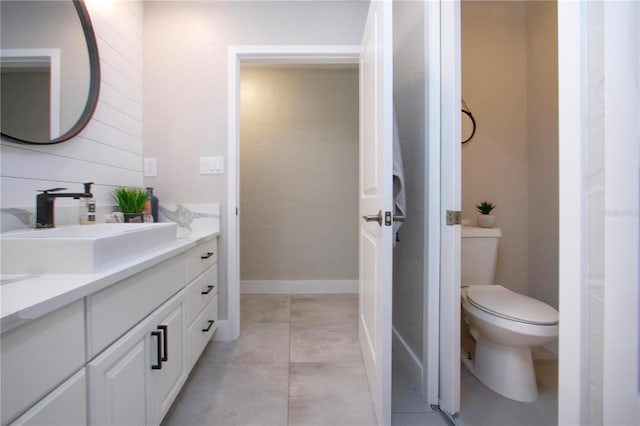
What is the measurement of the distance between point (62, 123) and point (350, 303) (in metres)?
2.29

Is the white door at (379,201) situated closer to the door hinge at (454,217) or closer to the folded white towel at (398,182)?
the folded white towel at (398,182)

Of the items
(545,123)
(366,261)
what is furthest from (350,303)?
(545,123)

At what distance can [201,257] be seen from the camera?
144cm

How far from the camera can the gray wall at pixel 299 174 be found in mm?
2672

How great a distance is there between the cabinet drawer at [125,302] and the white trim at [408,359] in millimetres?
1220

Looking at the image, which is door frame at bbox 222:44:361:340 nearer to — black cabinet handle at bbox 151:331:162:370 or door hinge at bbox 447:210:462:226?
black cabinet handle at bbox 151:331:162:370

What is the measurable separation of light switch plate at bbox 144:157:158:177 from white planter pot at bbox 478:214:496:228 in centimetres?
223

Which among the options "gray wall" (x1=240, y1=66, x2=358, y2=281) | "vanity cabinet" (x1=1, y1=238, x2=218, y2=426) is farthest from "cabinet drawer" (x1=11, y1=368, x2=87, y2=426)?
"gray wall" (x1=240, y1=66, x2=358, y2=281)

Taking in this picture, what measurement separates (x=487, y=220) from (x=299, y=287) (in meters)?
1.81

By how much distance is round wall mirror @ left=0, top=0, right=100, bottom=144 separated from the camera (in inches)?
36.6

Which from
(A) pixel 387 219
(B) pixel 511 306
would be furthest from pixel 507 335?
(A) pixel 387 219

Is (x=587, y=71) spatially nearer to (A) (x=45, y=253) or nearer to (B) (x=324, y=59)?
(A) (x=45, y=253)

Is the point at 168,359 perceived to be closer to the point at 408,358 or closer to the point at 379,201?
the point at 379,201

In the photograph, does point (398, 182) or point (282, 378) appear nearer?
point (398, 182)
